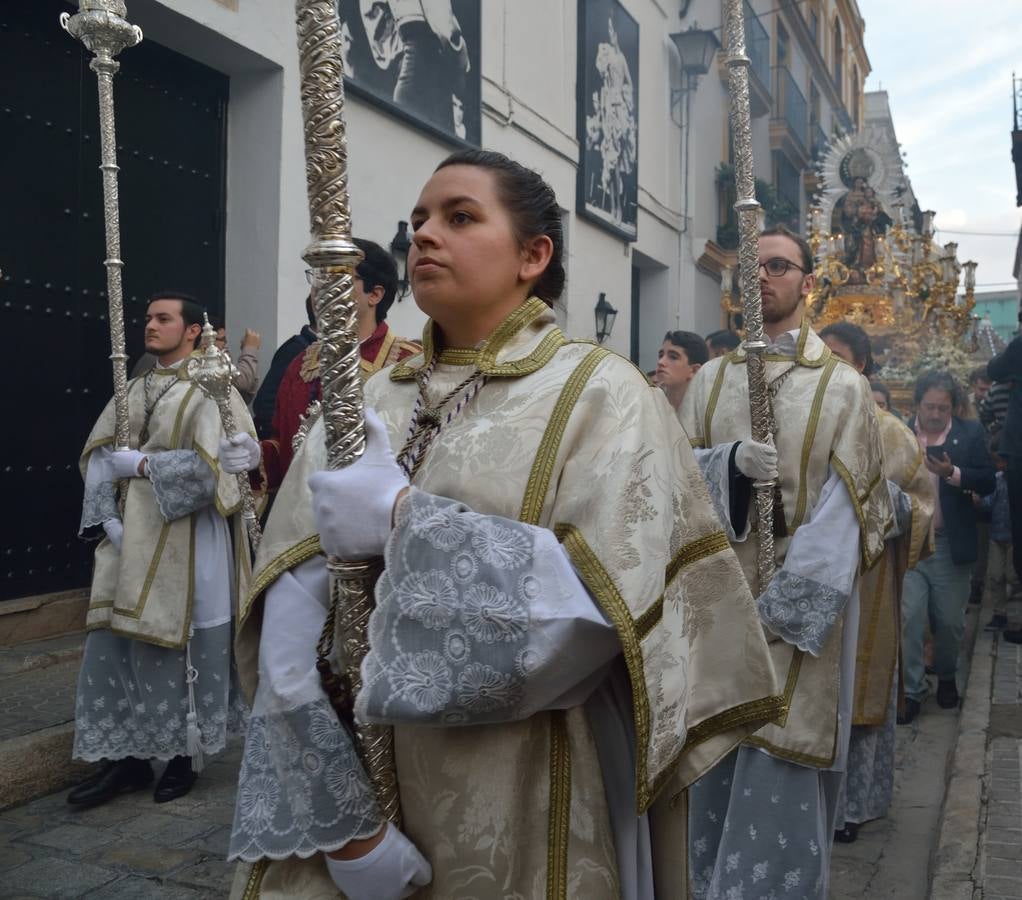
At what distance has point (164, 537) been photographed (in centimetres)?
474

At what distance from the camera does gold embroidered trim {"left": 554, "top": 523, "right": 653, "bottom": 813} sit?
1592 millimetres

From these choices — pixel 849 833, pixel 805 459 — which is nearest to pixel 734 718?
pixel 805 459

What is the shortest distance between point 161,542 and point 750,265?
2.85m

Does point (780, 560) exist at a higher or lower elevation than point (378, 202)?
lower

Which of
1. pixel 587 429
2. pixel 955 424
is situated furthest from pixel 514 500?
pixel 955 424

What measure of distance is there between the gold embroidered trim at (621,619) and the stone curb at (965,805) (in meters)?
2.42

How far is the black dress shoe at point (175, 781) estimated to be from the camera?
4582 mm

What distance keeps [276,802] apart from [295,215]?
6352 mm

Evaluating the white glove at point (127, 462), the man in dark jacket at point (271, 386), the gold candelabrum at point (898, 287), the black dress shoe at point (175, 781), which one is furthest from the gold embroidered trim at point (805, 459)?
the gold candelabrum at point (898, 287)

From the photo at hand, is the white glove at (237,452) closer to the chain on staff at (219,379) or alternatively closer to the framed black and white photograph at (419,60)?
the chain on staff at (219,379)

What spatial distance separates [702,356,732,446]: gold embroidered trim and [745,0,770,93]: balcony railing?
1870 centimetres

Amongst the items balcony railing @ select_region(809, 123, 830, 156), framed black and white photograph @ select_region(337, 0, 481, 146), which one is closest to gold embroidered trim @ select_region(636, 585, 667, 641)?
framed black and white photograph @ select_region(337, 0, 481, 146)

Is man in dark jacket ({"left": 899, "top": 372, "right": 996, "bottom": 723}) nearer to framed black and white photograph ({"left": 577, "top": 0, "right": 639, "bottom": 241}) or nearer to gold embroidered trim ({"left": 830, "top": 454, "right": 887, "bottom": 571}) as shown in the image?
gold embroidered trim ({"left": 830, "top": 454, "right": 887, "bottom": 571})

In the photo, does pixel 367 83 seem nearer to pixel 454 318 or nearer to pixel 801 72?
pixel 454 318
